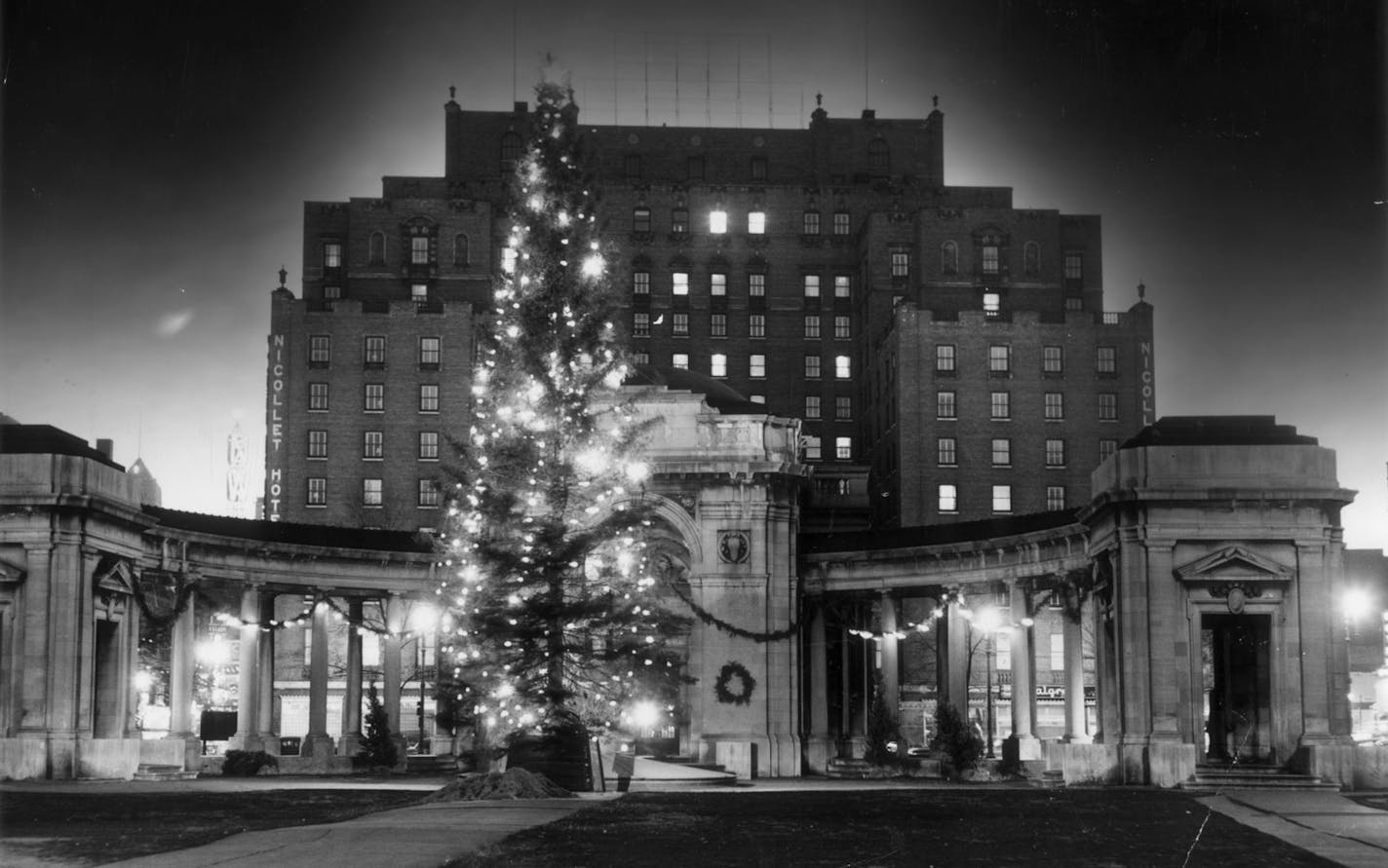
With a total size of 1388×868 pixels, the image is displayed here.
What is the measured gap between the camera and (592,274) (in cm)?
4622

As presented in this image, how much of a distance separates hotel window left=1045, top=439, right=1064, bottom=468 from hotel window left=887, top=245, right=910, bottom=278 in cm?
1591

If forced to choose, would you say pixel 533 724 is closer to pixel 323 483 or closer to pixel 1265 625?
pixel 1265 625

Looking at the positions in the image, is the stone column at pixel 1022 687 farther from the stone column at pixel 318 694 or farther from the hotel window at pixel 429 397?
the hotel window at pixel 429 397

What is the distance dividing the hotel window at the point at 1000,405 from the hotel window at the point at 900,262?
12084 millimetres

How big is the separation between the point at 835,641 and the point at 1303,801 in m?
56.0

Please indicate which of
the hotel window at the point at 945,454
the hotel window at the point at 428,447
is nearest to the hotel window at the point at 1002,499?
the hotel window at the point at 945,454

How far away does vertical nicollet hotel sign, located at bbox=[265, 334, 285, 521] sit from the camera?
115m

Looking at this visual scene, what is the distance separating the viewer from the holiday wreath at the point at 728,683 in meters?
74.6

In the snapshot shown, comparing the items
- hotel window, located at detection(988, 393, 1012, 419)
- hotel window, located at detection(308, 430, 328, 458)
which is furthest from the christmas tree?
hotel window, located at detection(988, 393, 1012, 419)

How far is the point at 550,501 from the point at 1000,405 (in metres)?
75.5

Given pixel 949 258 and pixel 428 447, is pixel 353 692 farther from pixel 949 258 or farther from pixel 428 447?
pixel 949 258

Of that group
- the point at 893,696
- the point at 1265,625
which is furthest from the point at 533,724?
the point at 893,696

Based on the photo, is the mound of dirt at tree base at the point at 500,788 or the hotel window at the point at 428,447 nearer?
the mound of dirt at tree base at the point at 500,788

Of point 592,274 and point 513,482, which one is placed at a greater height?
point 592,274
